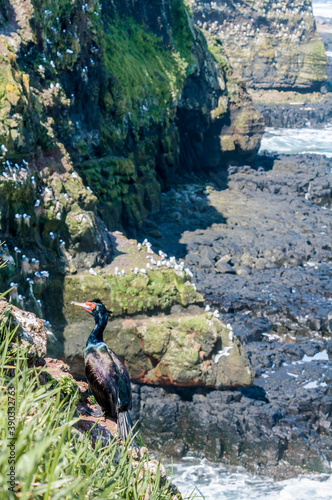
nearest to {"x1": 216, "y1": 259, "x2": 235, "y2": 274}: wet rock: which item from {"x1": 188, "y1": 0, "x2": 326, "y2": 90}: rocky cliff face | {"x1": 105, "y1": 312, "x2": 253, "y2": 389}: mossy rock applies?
{"x1": 105, "y1": 312, "x2": 253, "y2": 389}: mossy rock

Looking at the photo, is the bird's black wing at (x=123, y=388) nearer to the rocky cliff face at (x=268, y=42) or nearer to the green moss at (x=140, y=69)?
the green moss at (x=140, y=69)

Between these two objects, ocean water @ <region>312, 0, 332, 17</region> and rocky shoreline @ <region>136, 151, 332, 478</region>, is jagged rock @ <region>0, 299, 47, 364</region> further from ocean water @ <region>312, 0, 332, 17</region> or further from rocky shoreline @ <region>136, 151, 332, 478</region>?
ocean water @ <region>312, 0, 332, 17</region>

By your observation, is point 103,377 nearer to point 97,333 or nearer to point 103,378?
point 103,378

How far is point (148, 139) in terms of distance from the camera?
36812 mm

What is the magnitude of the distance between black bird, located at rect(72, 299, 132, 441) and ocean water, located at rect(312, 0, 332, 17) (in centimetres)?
16960

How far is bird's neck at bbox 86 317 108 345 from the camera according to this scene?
281 inches

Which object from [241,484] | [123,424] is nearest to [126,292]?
[241,484]

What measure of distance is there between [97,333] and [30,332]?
3.43ft

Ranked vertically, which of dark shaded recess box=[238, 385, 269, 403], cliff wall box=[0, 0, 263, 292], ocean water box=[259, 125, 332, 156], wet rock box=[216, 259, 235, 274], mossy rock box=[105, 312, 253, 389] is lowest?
ocean water box=[259, 125, 332, 156]

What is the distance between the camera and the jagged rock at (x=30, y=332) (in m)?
5.92

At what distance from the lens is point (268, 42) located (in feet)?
291

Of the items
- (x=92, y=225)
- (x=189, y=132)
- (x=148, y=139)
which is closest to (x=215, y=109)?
(x=189, y=132)

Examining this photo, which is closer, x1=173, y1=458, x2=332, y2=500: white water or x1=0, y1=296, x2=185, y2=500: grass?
x1=0, y1=296, x2=185, y2=500: grass

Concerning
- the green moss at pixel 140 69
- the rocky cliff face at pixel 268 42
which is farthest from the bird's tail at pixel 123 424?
the rocky cliff face at pixel 268 42
